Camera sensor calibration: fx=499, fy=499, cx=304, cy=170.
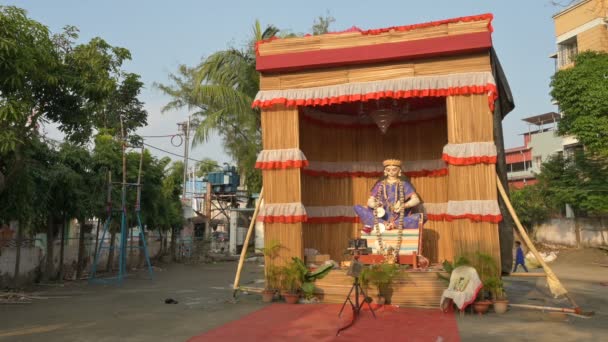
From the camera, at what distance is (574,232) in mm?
24141

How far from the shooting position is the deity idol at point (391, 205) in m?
10.6

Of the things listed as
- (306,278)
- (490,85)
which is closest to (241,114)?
(306,278)

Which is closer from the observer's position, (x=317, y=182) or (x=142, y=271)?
(x=317, y=182)

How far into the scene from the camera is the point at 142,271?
1958 centimetres

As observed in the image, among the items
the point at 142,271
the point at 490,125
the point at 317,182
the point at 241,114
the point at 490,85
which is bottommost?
the point at 142,271

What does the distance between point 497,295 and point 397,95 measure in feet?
13.1

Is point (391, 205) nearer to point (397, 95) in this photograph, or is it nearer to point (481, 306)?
point (397, 95)

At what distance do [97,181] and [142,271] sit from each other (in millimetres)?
5130

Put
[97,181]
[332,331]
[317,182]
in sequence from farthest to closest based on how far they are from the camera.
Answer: [97,181] < [317,182] < [332,331]

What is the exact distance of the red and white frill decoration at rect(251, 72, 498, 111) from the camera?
905cm

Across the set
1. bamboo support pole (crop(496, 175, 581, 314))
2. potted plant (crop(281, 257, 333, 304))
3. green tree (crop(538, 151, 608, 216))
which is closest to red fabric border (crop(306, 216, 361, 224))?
potted plant (crop(281, 257, 333, 304))

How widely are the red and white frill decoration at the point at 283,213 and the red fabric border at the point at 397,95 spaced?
2.01 m

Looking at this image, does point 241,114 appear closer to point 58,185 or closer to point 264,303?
point 58,185

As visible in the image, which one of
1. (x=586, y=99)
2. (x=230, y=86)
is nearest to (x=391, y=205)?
(x=230, y=86)
